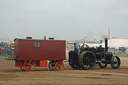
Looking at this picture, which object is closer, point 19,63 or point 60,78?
point 60,78

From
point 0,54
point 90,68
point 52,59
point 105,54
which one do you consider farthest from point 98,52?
point 0,54

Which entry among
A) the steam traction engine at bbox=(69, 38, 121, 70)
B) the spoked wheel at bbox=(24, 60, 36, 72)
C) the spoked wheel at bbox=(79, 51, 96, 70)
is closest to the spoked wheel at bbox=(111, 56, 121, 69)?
the steam traction engine at bbox=(69, 38, 121, 70)

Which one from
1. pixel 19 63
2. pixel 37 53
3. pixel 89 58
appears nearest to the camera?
pixel 19 63

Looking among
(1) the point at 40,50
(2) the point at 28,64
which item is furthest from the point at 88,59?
(2) the point at 28,64

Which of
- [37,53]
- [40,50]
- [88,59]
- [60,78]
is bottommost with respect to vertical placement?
[60,78]

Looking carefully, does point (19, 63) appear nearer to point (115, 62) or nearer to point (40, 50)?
point (40, 50)

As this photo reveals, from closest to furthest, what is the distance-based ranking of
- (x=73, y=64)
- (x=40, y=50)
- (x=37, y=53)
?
1. (x=37, y=53)
2. (x=40, y=50)
3. (x=73, y=64)

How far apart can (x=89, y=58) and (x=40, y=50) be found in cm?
430

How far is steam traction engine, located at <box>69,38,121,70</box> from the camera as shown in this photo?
18.6m

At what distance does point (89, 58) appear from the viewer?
19.0 metres

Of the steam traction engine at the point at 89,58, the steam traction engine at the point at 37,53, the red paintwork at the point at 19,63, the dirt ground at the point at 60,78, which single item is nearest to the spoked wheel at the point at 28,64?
the steam traction engine at the point at 37,53

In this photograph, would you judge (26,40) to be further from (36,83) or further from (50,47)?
(36,83)

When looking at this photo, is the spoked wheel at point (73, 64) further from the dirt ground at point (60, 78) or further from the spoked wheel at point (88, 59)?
the dirt ground at point (60, 78)

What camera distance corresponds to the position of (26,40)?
16.6 metres
